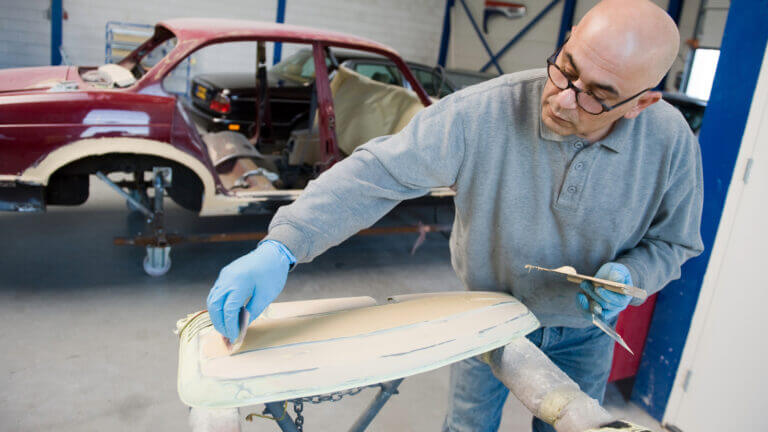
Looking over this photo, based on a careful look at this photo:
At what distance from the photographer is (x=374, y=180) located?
54.7 inches

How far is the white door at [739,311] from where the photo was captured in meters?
2.19

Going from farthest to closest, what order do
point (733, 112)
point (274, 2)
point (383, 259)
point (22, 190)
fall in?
point (274, 2)
point (383, 259)
point (22, 190)
point (733, 112)

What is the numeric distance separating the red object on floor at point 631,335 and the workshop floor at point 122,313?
0.22 m

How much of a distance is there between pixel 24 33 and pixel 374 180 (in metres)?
9.64

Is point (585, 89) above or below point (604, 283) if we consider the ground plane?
above

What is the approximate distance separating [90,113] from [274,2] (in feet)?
25.9

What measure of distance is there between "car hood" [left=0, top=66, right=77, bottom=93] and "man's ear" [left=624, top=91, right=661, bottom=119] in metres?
3.17

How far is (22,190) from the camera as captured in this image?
3.00m

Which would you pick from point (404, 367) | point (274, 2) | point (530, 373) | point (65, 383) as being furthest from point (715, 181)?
point (274, 2)

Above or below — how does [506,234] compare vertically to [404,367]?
above

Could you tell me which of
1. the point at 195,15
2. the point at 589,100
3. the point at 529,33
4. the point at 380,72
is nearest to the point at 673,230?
the point at 589,100

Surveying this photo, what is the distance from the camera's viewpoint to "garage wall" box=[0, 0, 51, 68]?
8.38 meters

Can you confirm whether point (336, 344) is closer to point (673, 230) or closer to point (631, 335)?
point (673, 230)

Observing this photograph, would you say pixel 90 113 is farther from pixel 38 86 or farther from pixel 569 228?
pixel 569 228
